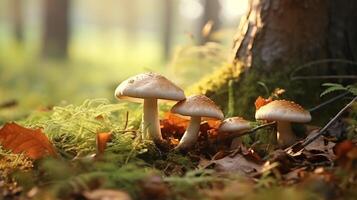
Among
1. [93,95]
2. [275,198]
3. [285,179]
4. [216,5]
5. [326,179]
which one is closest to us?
[275,198]

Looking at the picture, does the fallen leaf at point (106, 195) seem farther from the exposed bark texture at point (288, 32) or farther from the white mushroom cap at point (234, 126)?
the exposed bark texture at point (288, 32)

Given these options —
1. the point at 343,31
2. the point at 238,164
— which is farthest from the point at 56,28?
the point at 238,164

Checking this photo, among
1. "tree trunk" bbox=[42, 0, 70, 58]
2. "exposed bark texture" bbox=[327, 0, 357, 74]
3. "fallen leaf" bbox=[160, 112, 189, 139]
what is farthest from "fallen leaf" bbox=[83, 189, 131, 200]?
"tree trunk" bbox=[42, 0, 70, 58]

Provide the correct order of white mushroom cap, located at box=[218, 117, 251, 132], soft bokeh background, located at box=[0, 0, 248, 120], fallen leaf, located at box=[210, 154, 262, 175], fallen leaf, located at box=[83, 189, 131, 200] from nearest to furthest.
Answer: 1. fallen leaf, located at box=[83, 189, 131, 200]
2. fallen leaf, located at box=[210, 154, 262, 175]
3. white mushroom cap, located at box=[218, 117, 251, 132]
4. soft bokeh background, located at box=[0, 0, 248, 120]

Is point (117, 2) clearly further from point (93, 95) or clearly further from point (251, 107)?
point (251, 107)

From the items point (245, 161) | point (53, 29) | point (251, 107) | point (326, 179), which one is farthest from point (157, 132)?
point (53, 29)

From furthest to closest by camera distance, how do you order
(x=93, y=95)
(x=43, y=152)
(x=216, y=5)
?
(x=216, y=5)
(x=93, y=95)
(x=43, y=152)

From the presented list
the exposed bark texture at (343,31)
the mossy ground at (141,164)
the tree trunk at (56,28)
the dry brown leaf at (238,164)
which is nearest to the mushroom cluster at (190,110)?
the mossy ground at (141,164)

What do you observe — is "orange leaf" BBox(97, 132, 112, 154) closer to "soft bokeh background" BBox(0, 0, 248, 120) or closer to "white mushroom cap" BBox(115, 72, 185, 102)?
"white mushroom cap" BBox(115, 72, 185, 102)
